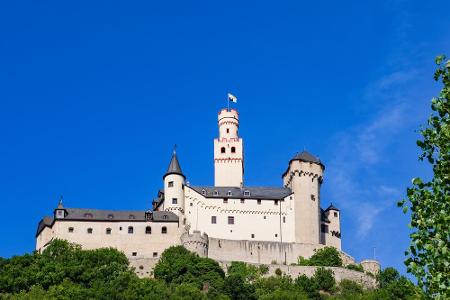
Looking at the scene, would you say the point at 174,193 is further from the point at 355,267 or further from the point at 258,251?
the point at 355,267

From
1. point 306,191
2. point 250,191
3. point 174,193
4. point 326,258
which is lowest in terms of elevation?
point 326,258

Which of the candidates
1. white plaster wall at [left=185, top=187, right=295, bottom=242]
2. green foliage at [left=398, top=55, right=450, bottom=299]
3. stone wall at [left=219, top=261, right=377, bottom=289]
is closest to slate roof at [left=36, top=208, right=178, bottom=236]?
white plaster wall at [left=185, top=187, right=295, bottom=242]

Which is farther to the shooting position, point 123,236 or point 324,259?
point 324,259

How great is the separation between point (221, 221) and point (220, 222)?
157mm

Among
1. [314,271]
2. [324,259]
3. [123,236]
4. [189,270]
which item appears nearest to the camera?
[189,270]

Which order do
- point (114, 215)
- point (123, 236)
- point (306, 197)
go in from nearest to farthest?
point (123, 236), point (114, 215), point (306, 197)

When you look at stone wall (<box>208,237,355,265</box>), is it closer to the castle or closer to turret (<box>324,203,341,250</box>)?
the castle

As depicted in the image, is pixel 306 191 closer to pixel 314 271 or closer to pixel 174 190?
pixel 314 271

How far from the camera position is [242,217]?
9169cm

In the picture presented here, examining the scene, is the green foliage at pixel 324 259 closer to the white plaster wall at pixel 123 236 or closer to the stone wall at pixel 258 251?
the stone wall at pixel 258 251

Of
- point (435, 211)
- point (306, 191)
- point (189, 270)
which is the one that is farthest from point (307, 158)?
point (435, 211)

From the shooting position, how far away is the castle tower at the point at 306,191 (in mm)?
91188

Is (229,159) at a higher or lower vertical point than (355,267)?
higher

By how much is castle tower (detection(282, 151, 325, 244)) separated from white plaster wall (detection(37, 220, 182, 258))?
13.0 metres
